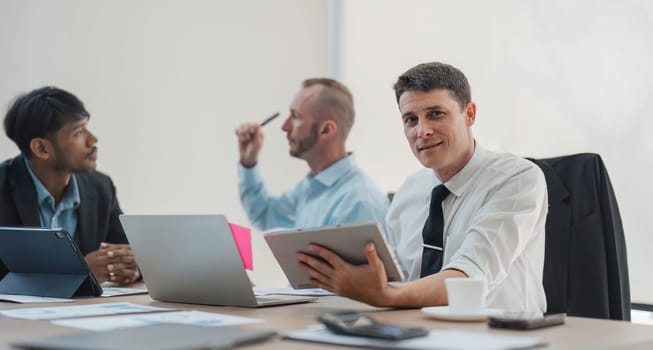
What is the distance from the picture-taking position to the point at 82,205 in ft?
9.61

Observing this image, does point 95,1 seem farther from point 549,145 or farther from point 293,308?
point 293,308

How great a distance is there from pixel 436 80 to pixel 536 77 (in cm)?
126

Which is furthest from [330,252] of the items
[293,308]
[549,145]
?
[549,145]

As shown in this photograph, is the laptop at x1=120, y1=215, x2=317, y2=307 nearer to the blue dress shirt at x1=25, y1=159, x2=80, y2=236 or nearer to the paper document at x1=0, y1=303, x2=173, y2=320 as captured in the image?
the paper document at x1=0, y1=303, x2=173, y2=320

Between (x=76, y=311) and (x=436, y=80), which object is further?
(x=436, y=80)

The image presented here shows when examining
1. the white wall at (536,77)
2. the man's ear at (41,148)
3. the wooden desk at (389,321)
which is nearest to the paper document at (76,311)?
Answer: the wooden desk at (389,321)

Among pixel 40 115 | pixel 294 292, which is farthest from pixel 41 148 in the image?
pixel 294 292

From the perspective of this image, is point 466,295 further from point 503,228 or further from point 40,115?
point 40,115

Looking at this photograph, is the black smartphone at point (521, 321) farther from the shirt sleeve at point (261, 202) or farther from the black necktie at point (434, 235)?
the shirt sleeve at point (261, 202)

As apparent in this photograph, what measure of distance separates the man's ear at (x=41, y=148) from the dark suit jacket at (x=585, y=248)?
1.80m

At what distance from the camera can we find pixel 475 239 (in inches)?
73.9

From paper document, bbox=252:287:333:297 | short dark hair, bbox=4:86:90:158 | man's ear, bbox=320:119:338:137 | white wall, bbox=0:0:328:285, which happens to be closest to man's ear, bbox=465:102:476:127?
paper document, bbox=252:287:333:297

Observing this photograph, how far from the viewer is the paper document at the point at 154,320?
4.47 feet

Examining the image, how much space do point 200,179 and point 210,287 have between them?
7.74 feet
